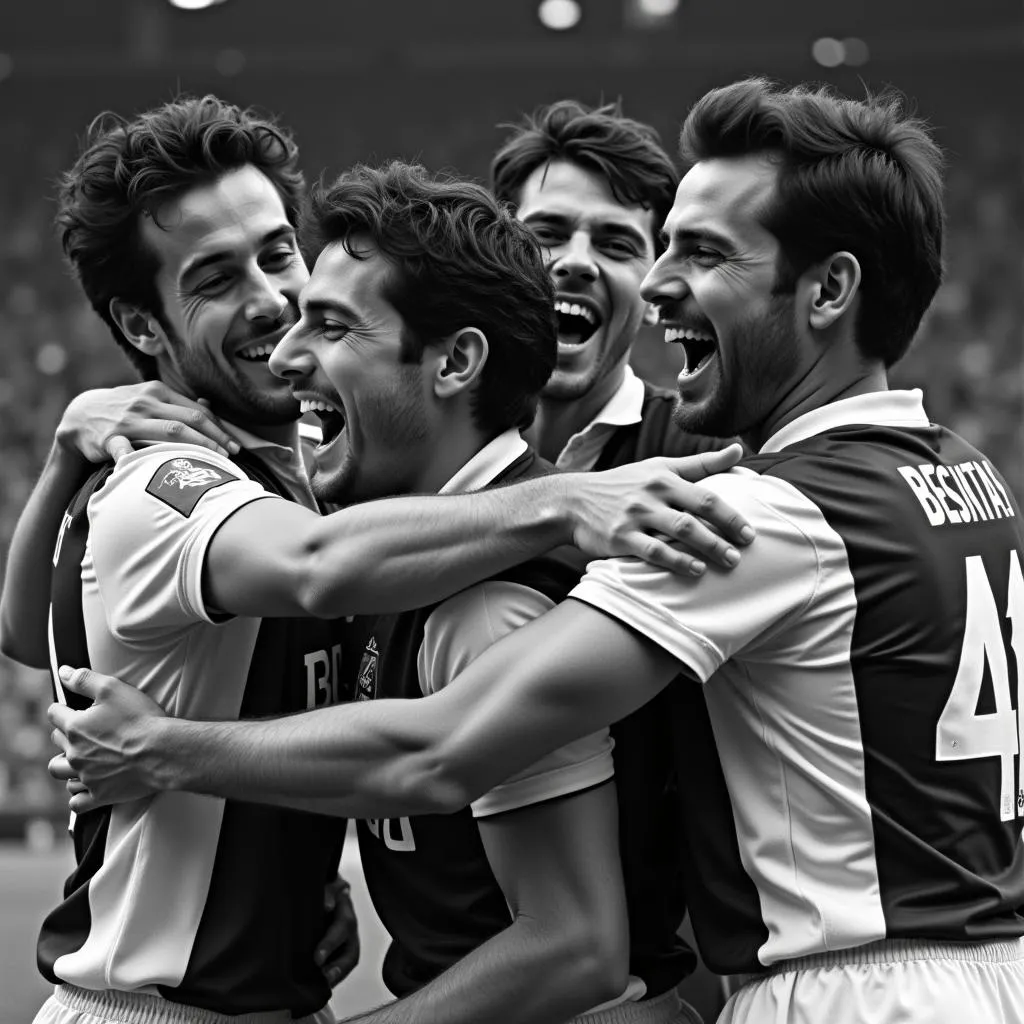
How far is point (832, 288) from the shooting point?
8.00ft

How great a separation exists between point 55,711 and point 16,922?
624cm

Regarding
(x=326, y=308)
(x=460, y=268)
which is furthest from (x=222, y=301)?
(x=460, y=268)

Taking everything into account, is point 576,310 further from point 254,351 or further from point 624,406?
point 254,351

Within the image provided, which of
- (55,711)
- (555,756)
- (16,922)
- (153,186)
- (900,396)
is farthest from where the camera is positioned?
(16,922)

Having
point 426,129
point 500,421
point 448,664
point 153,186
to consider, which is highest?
point 426,129

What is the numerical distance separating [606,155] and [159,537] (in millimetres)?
1929

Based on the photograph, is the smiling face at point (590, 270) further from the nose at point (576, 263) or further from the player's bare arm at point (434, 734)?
the player's bare arm at point (434, 734)

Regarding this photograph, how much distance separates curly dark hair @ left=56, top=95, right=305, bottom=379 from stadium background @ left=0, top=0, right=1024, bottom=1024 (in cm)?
1031

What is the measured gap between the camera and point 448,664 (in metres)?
2.32

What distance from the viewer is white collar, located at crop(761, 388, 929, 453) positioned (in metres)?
2.40

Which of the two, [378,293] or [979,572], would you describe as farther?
[378,293]

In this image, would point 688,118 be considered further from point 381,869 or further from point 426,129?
point 426,129

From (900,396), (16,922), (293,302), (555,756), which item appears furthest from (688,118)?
(16,922)

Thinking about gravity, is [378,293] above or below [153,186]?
below
